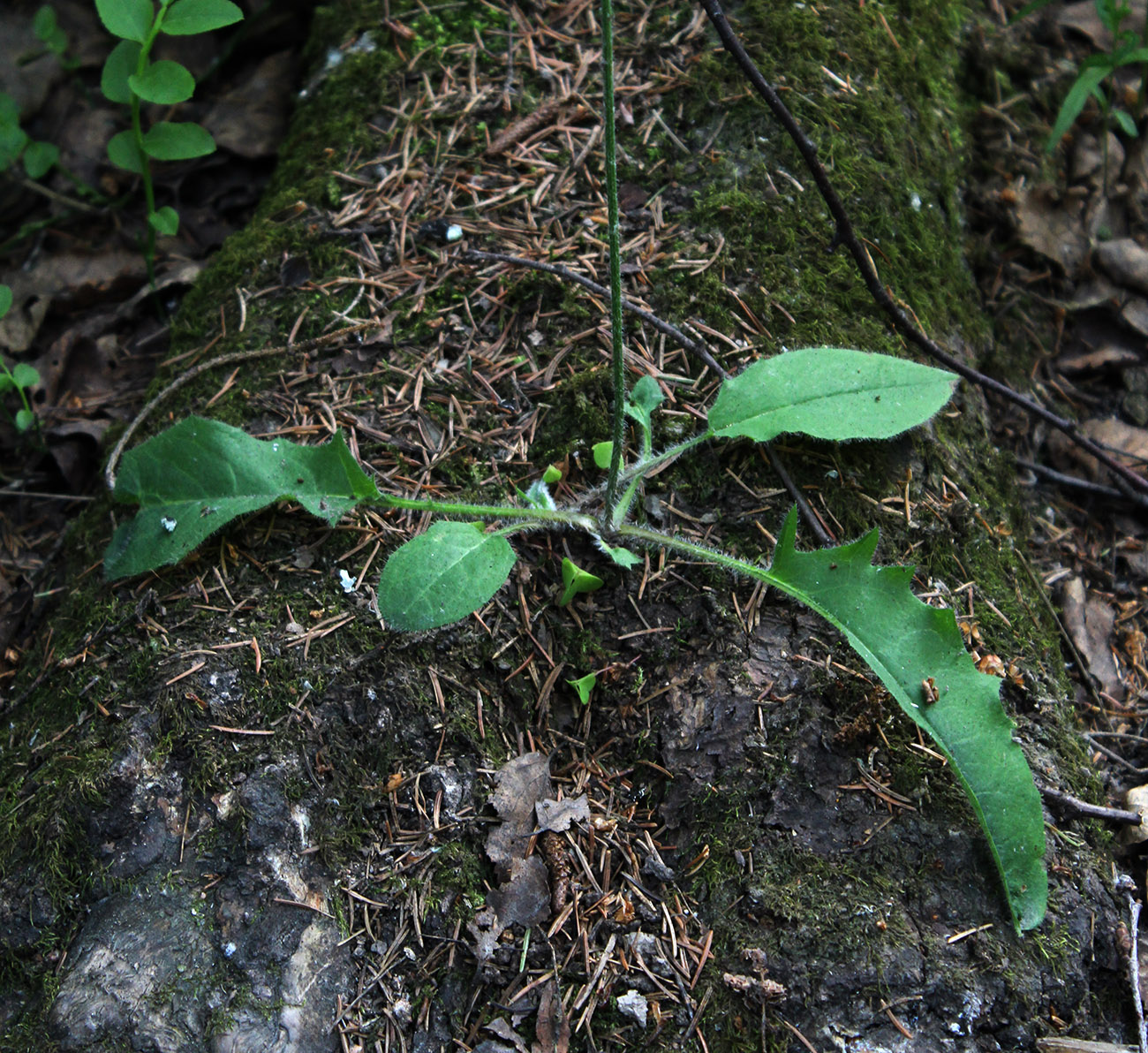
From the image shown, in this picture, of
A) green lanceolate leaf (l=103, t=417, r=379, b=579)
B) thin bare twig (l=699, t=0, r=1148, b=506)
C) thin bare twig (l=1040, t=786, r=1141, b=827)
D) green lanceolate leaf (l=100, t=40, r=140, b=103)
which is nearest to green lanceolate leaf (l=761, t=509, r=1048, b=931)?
thin bare twig (l=1040, t=786, r=1141, b=827)

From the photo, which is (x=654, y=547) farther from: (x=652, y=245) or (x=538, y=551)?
(x=652, y=245)

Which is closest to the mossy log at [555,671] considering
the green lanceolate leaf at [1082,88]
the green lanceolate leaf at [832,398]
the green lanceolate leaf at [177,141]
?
the green lanceolate leaf at [832,398]

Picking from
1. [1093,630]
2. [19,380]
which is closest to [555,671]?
[1093,630]

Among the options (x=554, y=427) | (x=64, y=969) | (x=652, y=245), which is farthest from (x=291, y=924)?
(x=652, y=245)

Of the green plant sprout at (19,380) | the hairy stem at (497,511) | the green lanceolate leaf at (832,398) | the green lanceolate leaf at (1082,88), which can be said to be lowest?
the green plant sprout at (19,380)

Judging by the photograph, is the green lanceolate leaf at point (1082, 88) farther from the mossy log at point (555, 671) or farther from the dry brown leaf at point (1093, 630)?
the dry brown leaf at point (1093, 630)

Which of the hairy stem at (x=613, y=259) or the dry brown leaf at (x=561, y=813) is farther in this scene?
the dry brown leaf at (x=561, y=813)

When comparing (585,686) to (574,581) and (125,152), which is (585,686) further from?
(125,152)
